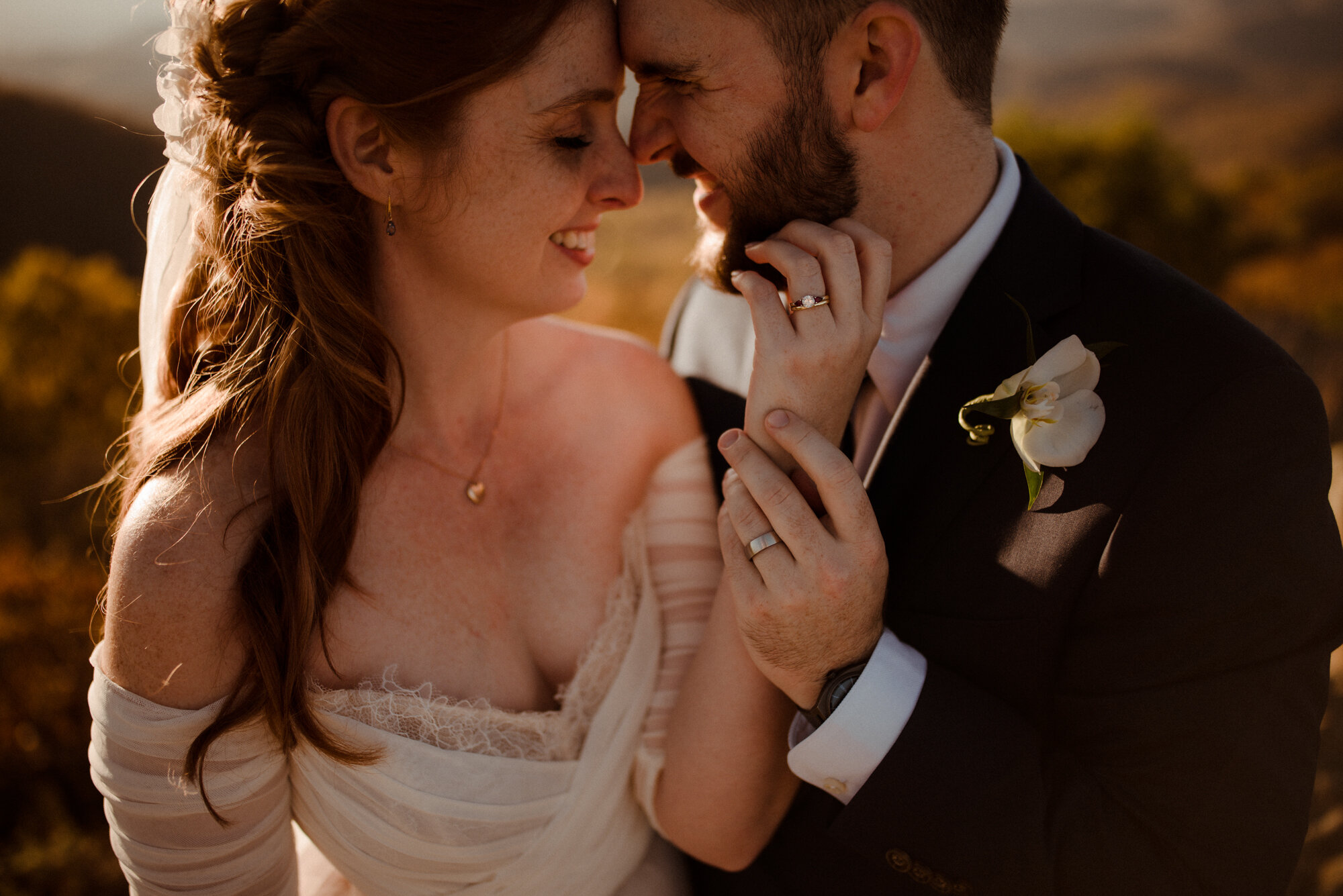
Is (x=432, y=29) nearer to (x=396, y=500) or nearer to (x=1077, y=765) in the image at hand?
(x=396, y=500)

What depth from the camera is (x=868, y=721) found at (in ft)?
4.80

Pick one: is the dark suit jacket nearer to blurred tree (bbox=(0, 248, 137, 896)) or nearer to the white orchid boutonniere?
the white orchid boutonniere

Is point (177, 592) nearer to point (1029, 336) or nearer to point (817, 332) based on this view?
point (817, 332)

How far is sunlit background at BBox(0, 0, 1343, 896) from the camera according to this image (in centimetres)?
283

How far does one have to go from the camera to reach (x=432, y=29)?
1.43 meters

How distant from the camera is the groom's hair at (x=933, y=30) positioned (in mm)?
1629

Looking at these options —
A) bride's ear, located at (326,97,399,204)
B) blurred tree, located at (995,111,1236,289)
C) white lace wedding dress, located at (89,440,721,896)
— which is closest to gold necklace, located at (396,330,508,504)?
white lace wedding dress, located at (89,440,721,896)

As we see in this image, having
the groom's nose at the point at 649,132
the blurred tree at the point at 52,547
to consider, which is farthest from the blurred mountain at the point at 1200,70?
the blurred tree at the point at 52,547

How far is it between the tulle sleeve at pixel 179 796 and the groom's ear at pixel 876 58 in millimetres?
1775

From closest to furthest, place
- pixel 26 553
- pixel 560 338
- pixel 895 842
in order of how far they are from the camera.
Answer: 1. pixel 895 842
2. pixel 560 338
3. pixel 26 553

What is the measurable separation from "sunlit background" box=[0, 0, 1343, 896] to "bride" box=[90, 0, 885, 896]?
532 millimetres

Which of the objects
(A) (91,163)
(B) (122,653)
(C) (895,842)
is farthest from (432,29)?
(A) (91,163)

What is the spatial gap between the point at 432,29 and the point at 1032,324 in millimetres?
1319

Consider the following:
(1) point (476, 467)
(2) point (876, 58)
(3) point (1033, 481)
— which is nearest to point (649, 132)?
(2) point (876, 58)
